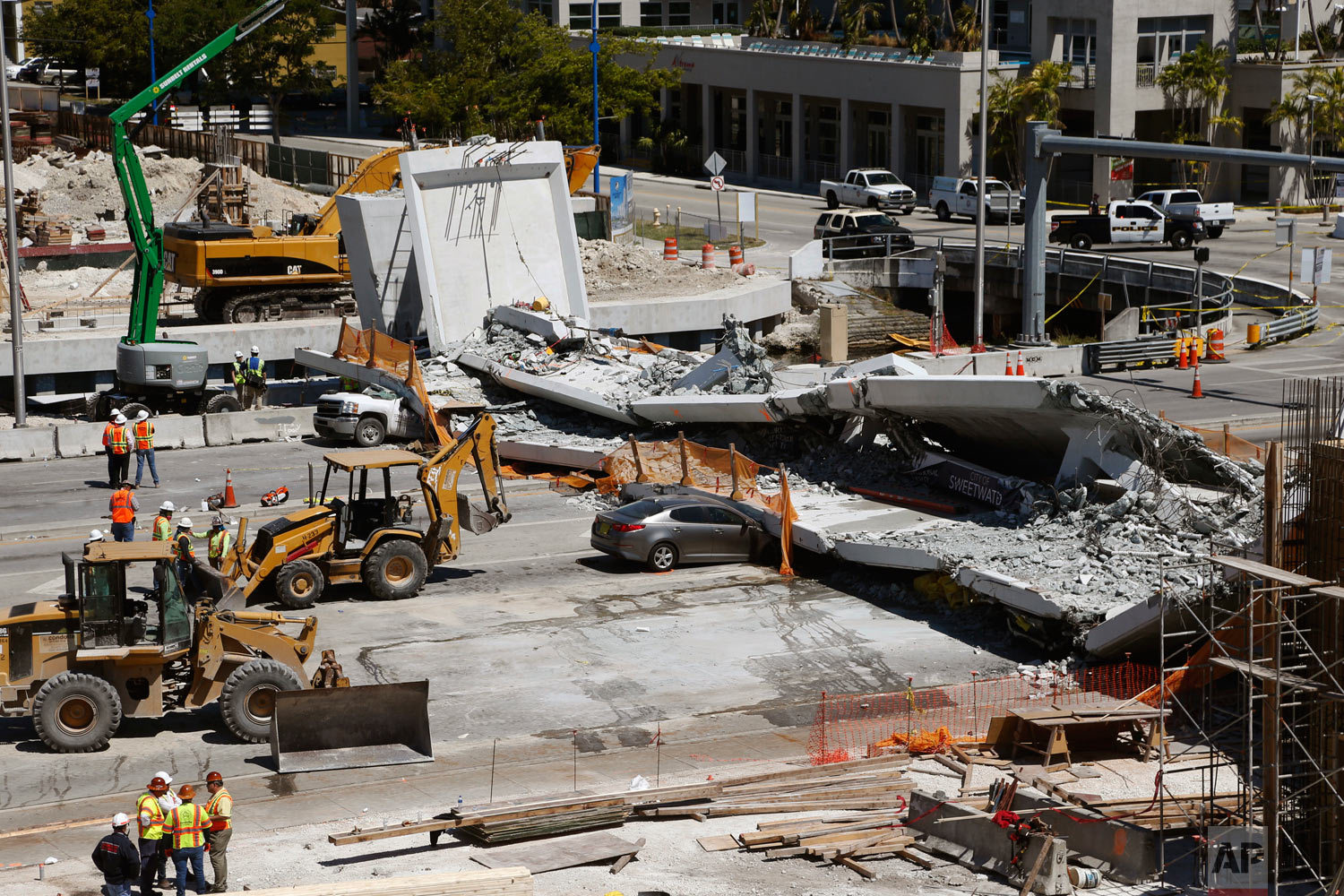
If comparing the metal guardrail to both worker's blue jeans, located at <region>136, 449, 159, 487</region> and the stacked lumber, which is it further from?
the stacked lumber

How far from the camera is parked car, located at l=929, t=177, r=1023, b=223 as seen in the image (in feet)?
216

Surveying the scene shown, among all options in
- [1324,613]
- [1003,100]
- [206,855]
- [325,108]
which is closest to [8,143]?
[206,855]

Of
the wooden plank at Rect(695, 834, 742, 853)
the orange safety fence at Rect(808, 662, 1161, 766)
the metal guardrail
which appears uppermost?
the metal guardrail

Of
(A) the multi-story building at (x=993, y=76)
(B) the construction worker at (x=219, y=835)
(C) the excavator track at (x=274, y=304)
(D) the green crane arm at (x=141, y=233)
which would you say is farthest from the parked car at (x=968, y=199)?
(B) the construction worker at (x=219, y=835)

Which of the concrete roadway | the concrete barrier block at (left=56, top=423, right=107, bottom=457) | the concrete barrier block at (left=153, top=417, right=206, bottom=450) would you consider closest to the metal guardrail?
the concrete roadway

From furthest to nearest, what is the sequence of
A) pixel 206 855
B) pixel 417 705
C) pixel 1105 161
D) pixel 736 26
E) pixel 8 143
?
1. pixel 736 26
2. pixel 1105 161
3. pixel 8 143
4. pixel 417 705
5. pixel 206 855

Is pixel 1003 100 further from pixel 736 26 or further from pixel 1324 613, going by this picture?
pixel 1324 613

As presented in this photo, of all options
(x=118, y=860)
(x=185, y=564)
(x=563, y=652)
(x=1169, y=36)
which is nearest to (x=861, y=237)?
(x=1169, y=36)

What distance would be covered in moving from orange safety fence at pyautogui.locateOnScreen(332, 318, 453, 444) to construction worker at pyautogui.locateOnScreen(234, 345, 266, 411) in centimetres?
180

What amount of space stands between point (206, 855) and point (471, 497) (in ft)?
49.3

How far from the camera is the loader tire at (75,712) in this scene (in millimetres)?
18672

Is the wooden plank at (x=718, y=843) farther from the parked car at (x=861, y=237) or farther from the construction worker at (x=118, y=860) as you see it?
the parked car at (x=861, y=237)

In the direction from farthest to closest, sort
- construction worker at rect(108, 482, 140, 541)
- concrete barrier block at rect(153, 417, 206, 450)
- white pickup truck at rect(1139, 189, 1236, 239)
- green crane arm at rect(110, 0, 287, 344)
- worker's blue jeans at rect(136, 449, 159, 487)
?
white pickup truck at rect(1139, 189, 1236, 239)
green crane arm at rect(110, 0, 287, 344)
concrete barrier block at rect(153, 417, 206, 450)
worker's blue jeans at rect(136, 449, 159, 487)
construction worker at rect(108, 482, 140, 541)

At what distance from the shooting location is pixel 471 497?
31141mm
